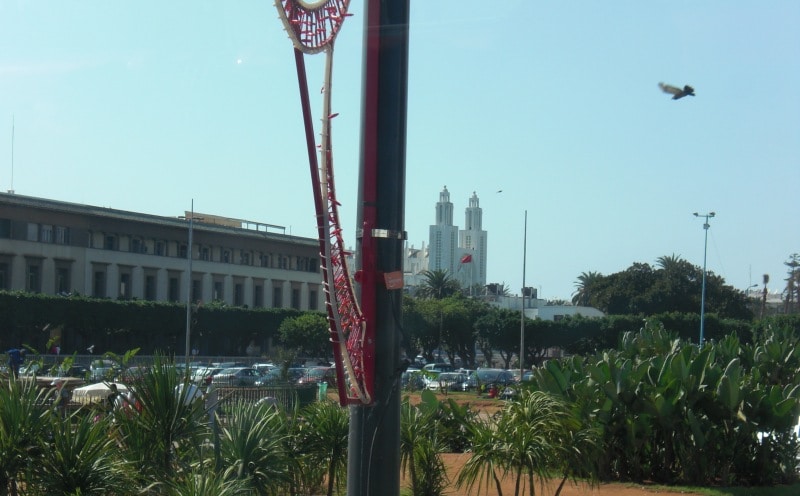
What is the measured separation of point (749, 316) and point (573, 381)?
7275cm

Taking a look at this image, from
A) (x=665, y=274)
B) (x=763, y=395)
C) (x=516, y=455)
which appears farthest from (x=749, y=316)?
(x=516, y=455)

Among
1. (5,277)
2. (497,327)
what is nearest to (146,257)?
(5,277)

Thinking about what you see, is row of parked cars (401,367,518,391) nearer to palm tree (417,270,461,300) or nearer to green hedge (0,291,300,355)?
green hedge (0,291,300,355)

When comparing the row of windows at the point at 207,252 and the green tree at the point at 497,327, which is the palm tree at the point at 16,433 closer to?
the row of windows at the point at 207,252

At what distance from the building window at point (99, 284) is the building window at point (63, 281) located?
1.98 metres

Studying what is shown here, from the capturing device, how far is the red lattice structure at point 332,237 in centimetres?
586

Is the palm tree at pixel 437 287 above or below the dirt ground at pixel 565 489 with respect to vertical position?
above

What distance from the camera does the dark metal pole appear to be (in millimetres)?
6188

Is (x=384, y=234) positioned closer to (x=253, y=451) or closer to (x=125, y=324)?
(x=253, y=451)

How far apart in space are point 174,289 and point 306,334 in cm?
1159

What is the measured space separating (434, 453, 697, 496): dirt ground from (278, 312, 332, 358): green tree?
173 ft

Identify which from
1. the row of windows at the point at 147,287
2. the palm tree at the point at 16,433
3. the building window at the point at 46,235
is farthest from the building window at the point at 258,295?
the palm tree at the point at 16,433

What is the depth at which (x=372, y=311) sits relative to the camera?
6.21 meters

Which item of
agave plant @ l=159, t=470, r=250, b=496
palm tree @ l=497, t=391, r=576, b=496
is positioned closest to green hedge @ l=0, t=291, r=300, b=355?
palm tree @ l=497, t=391, r=576, b=496
